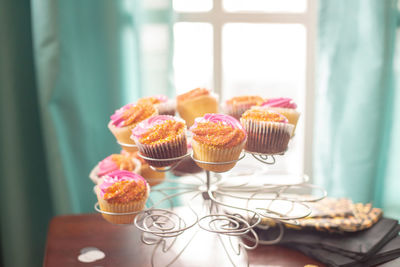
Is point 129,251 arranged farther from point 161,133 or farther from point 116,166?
point 161,133

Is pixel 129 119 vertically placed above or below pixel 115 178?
above

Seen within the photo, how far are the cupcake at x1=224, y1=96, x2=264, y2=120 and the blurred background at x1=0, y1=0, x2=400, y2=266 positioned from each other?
297 mm

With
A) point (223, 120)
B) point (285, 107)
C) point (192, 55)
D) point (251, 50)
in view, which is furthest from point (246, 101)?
point (251, 50)

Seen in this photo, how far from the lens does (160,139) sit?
0.97m

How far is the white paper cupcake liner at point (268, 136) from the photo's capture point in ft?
3.24

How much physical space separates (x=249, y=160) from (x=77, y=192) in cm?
89

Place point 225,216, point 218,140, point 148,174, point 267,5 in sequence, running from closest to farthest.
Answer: point 218,140, point 225,216, point 148,174, point 267,5

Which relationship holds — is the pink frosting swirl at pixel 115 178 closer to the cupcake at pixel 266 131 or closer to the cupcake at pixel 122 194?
the cupcake at pixel 122 194

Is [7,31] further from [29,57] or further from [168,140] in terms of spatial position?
[168,140]

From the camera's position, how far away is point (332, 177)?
1.85 metres

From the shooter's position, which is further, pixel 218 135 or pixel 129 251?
pixel 129 251

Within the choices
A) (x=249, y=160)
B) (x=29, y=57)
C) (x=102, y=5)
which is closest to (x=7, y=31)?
(x=29, y=57)

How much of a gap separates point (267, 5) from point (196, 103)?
1033mm

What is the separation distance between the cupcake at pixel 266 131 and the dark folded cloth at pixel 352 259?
0.34 m
